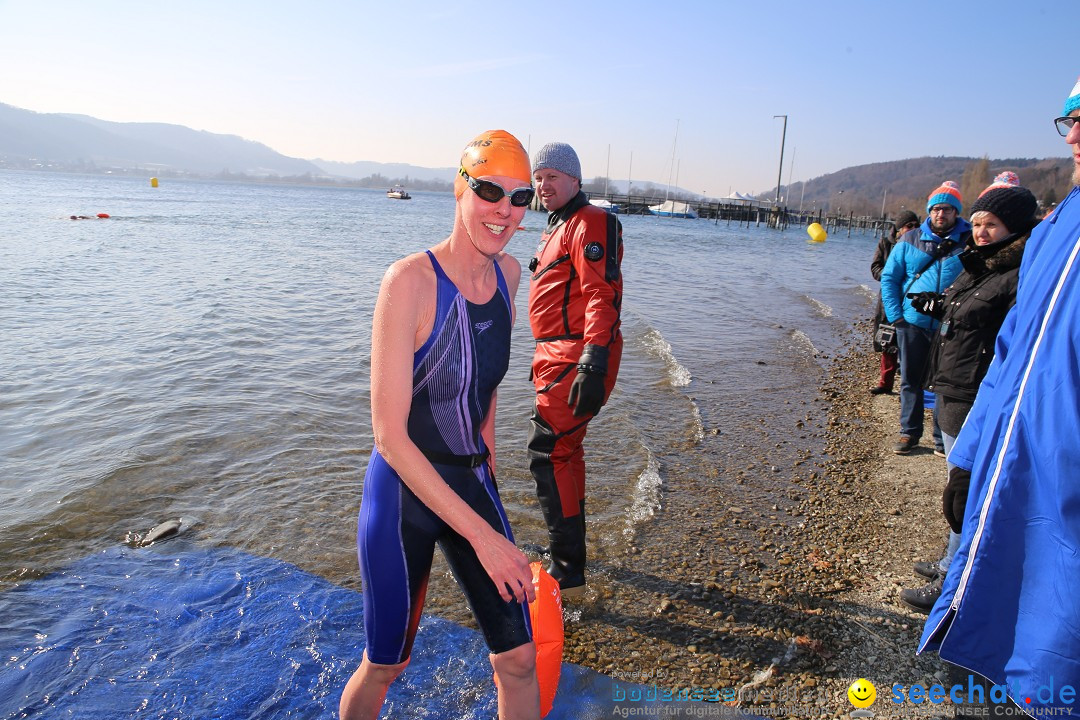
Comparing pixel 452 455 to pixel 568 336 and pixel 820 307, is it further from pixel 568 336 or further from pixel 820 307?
pixel 820 307

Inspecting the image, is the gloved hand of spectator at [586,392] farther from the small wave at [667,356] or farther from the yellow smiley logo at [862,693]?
the small wave at [667,356]

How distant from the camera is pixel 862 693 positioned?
3117 millimetres

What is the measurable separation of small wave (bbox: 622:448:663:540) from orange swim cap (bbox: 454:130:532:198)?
3.42 meters

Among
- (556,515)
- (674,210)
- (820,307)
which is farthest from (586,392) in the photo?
(674,210)

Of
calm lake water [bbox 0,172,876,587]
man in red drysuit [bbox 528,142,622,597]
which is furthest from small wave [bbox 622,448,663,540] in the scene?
man in red drysuit [bbox 528,142,622,597]

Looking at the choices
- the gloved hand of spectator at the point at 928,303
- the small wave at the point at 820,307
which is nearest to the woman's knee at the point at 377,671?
the gloved hand of spectator at the point at 928,303

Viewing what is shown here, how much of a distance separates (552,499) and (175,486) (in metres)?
3.88

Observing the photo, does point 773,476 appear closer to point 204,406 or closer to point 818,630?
point 818,630

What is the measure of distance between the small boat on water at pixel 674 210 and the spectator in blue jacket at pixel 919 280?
299ft

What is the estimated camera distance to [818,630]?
12.0 feet

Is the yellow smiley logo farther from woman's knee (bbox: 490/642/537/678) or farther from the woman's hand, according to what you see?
the woman's hand

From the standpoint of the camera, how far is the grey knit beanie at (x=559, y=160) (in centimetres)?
392

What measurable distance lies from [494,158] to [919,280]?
545 cm

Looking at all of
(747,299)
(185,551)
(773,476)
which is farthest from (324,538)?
(747,299)
